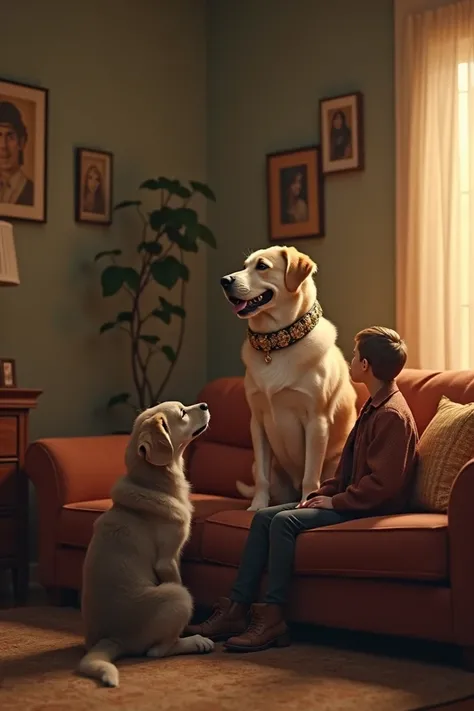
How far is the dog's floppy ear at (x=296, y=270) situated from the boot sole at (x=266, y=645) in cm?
127

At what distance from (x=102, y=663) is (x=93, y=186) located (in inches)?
118

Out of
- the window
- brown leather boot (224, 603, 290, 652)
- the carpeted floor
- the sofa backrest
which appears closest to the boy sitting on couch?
brown leather boot (224, 603, 290, 652)

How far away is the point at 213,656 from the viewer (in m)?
3.41

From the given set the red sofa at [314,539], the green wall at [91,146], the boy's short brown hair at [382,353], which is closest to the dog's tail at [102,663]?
the red sofa at [314,539]

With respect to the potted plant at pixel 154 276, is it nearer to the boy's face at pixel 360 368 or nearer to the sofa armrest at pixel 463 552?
the boy's face at pixel 360 368

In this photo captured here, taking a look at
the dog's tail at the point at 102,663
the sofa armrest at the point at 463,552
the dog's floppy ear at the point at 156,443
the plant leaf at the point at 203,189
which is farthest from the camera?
the plant leaf at the point at 203,189

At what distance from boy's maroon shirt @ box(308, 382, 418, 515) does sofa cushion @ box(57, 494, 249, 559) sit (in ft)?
2.16

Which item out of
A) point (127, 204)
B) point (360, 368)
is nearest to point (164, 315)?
point (127, 204)

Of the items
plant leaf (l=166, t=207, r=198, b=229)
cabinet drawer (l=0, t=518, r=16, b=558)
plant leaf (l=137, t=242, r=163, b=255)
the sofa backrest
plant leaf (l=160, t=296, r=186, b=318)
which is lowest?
cabinet drawer (l=0, t=518, r=16, b=558)

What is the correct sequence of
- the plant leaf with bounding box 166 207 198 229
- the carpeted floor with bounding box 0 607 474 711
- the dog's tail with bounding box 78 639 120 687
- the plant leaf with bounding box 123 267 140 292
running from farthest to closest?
1. the plant leaf with bounding box 166 207 198 229
2. the plant leaf with bounding box 123 267 140 292
3. the dog's tail with bounding box 78 639 120 687
4. the carpeted floor with bounding box 0 607 474 711

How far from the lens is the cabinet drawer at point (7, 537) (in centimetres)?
460

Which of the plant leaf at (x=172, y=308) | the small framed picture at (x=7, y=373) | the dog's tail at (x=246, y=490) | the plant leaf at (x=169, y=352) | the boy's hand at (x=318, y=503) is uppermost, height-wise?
the plant leaf at (x=172, y=308)

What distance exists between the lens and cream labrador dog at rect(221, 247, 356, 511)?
13.2ft

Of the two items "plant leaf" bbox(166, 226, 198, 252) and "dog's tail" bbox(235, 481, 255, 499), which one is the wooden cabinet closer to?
A: "dog's tail" bbox(235, 481, 255, 499)
